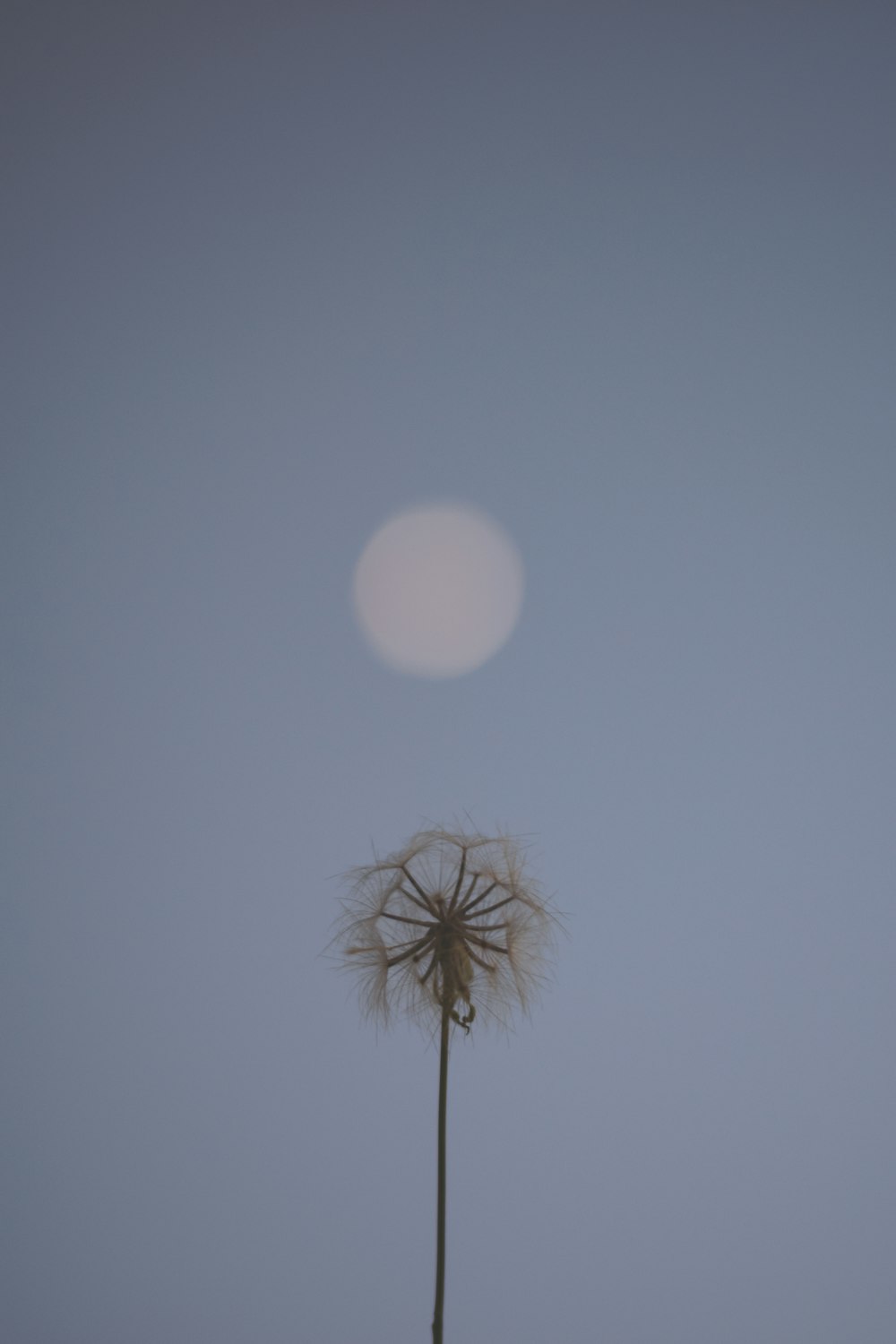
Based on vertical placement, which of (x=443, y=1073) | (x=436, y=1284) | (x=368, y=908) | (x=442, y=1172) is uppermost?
(x=368, y=908)

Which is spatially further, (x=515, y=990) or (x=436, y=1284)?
(x=515, y=990)

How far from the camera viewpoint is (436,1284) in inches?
146

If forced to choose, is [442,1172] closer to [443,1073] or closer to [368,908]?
[443,1073]

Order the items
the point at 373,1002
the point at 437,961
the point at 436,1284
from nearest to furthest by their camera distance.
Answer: the point at 436,1284, the point at 437,961, the point at 373,1002

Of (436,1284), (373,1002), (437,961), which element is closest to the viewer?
(436,1284)

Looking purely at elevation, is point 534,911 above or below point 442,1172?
above

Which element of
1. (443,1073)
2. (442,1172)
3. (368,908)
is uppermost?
(368,908)

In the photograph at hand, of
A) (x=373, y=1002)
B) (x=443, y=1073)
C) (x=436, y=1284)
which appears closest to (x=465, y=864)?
(x=373, y=1002)

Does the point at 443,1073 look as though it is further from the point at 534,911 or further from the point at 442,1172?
the point at 534,911

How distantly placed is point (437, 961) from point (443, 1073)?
35.8 inches

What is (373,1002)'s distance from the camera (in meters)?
5.12

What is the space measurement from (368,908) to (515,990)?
998 millimetres

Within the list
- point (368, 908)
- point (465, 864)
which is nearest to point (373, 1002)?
point (368, 908)

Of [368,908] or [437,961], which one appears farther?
[368,908]
